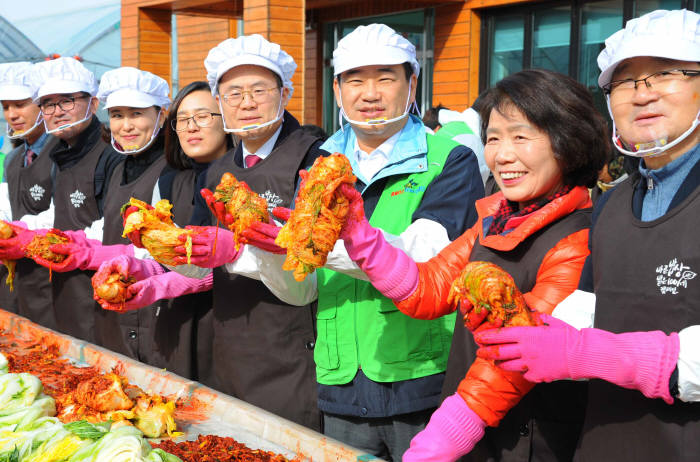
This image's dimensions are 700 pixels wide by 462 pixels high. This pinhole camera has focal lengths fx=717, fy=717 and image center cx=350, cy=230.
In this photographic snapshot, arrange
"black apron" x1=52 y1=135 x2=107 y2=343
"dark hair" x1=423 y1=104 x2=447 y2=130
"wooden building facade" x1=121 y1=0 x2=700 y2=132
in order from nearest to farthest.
A: "black apron" x1=52 y1=135 x2=107 y2=343, "dark hair" x1=423 y1=104 x2=447 y2=130, "wooden building facade" x1=121 y1=0 x2=700 y2=132

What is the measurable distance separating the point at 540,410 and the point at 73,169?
141 inches

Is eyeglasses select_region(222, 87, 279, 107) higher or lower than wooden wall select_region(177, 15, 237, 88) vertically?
lower

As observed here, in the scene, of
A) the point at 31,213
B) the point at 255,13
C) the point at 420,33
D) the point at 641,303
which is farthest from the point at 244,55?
the point at 420,33

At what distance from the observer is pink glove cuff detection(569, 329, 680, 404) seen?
5.19ft

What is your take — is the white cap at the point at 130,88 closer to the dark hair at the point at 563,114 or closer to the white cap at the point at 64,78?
the white cap at the point at 64,78

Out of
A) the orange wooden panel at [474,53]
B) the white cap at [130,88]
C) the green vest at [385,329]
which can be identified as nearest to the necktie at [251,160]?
the green vest at [385,329]

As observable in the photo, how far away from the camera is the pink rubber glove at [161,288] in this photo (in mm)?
3178

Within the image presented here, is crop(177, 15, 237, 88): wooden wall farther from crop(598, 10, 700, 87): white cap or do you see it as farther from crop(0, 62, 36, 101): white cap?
crop(598, 10, 700, 87): white cap

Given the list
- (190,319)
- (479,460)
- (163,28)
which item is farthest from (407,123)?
(163,28)

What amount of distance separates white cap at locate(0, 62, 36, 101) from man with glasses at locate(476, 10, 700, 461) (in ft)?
16.3

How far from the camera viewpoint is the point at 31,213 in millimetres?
5223

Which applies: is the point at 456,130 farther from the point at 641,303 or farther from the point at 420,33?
the point at 420,33

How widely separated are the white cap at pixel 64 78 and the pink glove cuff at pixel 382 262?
3.36m

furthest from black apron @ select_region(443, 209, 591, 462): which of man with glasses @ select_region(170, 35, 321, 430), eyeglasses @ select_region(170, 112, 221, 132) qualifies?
eyeglasses @ select_region(170, 112, 221, 132)
